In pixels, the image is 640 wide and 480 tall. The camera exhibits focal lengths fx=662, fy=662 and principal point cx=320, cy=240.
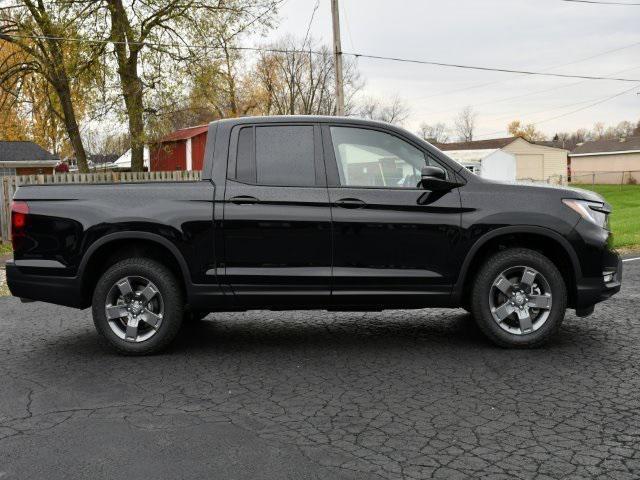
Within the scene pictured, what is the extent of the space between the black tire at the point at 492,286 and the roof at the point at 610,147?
70.0 meters

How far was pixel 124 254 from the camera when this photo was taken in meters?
5.80

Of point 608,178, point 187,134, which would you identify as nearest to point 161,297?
point 187,134

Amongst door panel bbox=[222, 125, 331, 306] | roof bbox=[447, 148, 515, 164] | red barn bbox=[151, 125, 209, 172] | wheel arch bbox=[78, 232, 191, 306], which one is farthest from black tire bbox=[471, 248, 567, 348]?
roof bbox=[447, 148, 515, 164]

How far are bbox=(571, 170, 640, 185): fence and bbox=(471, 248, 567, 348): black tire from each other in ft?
202

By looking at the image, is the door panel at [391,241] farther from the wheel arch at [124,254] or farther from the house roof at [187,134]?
the house roof at [187,134]

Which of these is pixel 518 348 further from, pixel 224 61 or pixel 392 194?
pixel 224 61

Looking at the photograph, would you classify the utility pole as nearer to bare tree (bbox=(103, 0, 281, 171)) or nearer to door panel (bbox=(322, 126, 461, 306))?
bare tree (bbox=(103, 0, 281, 171))

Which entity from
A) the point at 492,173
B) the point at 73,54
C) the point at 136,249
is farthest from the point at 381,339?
the point at 492,173

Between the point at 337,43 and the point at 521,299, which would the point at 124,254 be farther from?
the point at 337,43

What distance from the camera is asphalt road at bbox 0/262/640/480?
3445 millimetres

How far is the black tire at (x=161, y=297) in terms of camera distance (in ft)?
18.3

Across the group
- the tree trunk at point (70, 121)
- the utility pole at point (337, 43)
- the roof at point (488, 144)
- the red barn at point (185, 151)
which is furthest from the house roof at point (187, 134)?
the roof at point (488, 144)

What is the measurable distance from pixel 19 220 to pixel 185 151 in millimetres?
43712

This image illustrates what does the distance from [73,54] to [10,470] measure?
72.8 feet
